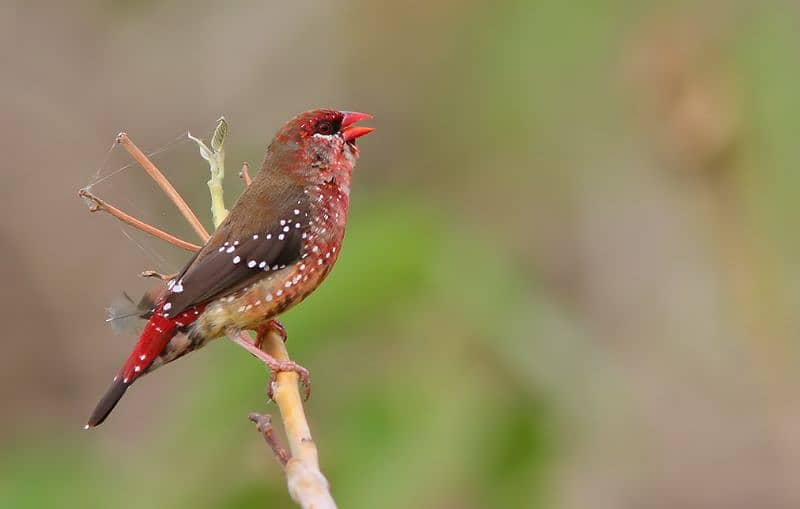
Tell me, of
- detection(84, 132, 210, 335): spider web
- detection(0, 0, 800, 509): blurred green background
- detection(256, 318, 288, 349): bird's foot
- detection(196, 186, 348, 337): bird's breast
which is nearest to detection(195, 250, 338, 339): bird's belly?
detection(196, 186, 348, 337): bird's breast

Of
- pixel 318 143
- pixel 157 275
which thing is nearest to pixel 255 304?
pixel 157 275

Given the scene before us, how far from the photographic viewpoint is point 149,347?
156 inches

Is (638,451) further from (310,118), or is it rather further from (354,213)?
(310,118)

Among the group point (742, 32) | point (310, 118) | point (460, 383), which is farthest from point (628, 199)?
point (310, 118)

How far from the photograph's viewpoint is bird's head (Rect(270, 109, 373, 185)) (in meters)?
4.53

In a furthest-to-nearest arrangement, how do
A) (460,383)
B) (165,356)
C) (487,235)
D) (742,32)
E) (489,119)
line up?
(489,119), (487,235), (742,32), (460,383), (165,356)

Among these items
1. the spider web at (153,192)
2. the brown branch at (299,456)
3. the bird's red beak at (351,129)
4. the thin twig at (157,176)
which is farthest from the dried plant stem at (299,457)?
the spider web at (153,192)

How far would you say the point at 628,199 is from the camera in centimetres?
707

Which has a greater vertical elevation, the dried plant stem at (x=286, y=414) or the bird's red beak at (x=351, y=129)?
the bird's red beak at (x=351, y=129)

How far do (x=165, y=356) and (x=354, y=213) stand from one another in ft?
8.26

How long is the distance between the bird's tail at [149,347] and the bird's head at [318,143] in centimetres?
74

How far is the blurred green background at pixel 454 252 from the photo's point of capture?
480 centimetres

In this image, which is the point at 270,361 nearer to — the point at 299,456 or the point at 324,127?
the point at 324,127

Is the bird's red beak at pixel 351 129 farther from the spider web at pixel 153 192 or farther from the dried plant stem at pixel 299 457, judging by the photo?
the spider web at pixel 153 192
